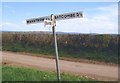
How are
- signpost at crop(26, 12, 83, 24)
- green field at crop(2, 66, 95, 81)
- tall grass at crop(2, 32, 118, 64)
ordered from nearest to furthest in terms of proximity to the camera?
signpost at crop(26, 12, 83, 24) → green field at crop(2, 66, 95, 81) → tall grass at crop(2, 32, 118, 64)

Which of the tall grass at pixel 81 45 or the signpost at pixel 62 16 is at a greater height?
the signpost at pixel 62 16

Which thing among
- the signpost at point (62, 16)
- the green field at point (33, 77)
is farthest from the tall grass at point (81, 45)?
the signpost at point (62, 16)

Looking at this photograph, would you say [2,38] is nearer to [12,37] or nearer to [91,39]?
[12,37]

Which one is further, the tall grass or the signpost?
the tall grass

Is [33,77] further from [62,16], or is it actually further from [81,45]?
[81,45]

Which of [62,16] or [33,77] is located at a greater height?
[62,16]

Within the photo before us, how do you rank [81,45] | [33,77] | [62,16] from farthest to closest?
[81,45] < [33,77] < [62,16]

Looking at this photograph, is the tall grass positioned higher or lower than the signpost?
lower

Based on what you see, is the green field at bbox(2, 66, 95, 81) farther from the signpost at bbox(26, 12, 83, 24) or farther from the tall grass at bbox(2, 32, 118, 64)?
the tall grass at bbox(2, 32, 118, 64)

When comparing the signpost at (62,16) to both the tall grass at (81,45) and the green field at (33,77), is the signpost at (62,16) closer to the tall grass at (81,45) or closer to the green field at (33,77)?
the green field at (33,77)

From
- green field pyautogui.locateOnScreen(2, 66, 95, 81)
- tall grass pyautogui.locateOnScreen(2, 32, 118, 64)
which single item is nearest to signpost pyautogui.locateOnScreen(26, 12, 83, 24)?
green field pyautogui.locateOnScreen(2, 66, 95, 81)

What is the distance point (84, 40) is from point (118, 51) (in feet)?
18.1

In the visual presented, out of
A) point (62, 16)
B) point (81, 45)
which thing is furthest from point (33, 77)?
point (81, 45)

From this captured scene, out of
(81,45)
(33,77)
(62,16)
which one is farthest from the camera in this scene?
(81,45)
